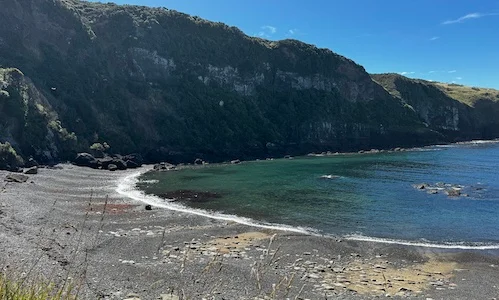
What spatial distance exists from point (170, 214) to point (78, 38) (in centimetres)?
7108

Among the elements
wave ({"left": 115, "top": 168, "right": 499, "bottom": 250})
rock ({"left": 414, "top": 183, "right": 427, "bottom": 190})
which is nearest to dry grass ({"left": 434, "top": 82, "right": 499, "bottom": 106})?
rock ({"left": 414, "top": 183, "right": 427, "bottom": 190})

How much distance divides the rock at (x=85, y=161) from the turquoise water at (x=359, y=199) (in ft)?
30.5

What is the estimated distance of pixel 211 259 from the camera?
20656 mm

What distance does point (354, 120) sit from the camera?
4747 inches

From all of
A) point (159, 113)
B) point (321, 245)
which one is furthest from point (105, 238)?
point (159, 113)

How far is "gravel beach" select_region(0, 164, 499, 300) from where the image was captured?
609 inches

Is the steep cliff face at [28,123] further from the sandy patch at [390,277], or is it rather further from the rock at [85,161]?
the sandy patch at [390,277]

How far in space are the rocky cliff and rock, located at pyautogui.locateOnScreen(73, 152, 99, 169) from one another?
3.47m

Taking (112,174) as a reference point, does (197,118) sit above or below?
above

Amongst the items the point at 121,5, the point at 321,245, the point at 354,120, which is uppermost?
the point at 121,5

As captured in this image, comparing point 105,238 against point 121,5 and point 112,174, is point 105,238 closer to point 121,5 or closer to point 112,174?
point 112,174

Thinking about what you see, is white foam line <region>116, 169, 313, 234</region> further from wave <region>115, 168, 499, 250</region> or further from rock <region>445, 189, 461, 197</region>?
rock <region>445, 189, 461, 197</region>

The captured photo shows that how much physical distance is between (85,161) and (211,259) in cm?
4727

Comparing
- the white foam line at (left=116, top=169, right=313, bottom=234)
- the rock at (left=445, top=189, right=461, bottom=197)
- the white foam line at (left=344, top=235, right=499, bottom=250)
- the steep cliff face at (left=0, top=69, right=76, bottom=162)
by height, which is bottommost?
the white foam line at (left=344, top=235, right=499, bottom=250)
